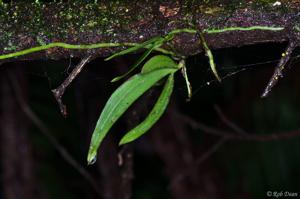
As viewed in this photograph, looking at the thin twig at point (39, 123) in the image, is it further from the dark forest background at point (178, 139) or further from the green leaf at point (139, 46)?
the green leaf at point (139, 46)

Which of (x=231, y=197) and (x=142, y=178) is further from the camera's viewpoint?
(x=142, y=178)

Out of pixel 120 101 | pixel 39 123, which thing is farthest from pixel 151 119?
pixel 39 123

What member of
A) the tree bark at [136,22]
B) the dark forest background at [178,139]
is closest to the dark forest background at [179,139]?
the dark forest background at [178,139]

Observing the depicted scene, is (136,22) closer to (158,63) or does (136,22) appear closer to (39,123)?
(158,63)

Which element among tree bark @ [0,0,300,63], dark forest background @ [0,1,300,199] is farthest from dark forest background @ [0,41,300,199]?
tree bark @ [0,0,300,63]

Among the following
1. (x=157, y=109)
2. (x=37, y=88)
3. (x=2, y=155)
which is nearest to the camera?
(x=157, y=109)

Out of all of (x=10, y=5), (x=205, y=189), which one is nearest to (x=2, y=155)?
(x=205, y=189)

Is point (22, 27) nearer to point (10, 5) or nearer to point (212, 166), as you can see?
point (10, 5)
